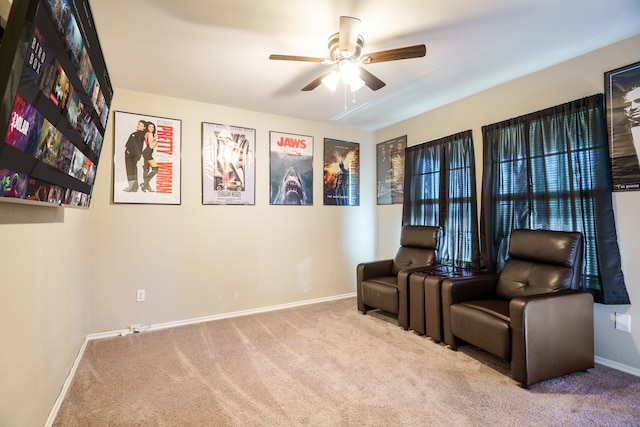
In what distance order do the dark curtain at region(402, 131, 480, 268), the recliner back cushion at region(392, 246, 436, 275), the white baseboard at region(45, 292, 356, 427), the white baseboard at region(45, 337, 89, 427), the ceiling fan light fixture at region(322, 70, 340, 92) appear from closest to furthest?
the white baseboard at region(45, 337, 89, 427) → the white baseboard at region(45, 292, 356, 427) → the ceiling fan light fixture at region(322, 70, 340, 92) → the dark curtain at region(402, 131, 480, 268) → the recliner back cushion at region(392, 246, 436, 275)

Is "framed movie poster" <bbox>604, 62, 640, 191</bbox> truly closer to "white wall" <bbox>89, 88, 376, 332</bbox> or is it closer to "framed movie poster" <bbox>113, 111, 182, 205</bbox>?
"white wall" <bbox>89, 88, 376, 332</bbox>

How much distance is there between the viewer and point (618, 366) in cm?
244

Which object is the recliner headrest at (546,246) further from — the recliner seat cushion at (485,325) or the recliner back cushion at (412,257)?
the recliner back cushion at (412,257)

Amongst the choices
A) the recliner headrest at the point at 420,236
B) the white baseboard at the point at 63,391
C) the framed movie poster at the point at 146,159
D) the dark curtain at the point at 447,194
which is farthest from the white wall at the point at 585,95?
the white baseboard at the point at 63,391

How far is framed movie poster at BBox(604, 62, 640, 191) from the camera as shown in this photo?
2.36 metres

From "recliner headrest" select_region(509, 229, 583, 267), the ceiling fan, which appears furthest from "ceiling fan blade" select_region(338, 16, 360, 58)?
"recliner headrest" select_region(509, 229, 583, 267)

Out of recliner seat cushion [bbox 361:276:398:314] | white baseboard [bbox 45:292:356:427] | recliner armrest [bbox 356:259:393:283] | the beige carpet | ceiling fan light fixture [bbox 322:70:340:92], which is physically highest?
ceiling fan light fixture [bbox 322:70:340:92]

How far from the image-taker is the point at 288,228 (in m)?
4.33

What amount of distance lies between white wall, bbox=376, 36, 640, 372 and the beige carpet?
27cm

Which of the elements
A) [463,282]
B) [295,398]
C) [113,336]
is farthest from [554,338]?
[113,336]

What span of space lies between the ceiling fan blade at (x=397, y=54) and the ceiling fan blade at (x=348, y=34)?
12 centimetres

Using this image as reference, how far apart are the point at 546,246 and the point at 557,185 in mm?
614

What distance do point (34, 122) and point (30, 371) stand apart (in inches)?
50.7

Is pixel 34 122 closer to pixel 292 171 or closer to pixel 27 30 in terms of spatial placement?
pixel 27 30
